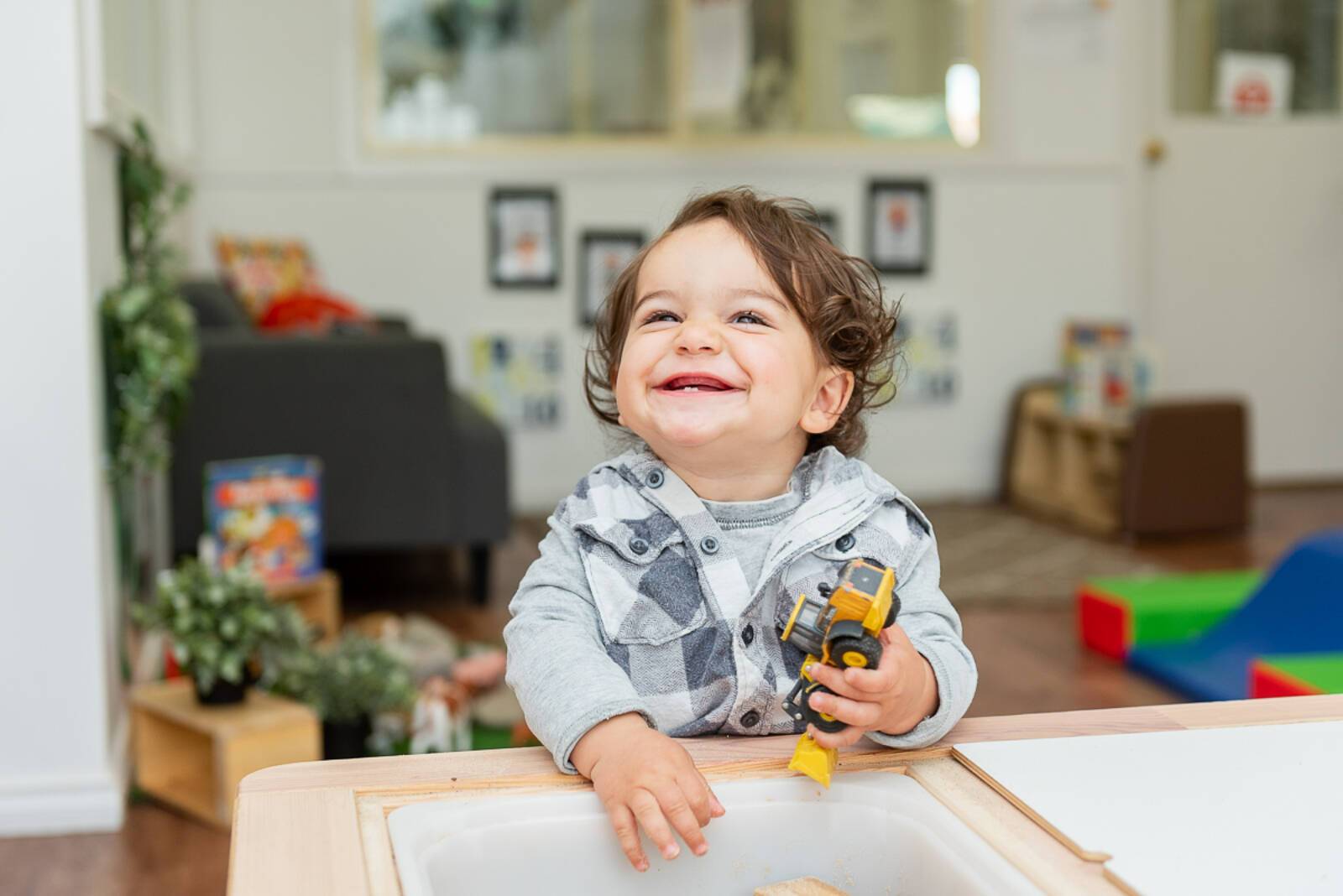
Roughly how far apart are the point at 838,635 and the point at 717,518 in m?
0.23

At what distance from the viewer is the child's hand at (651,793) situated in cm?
63

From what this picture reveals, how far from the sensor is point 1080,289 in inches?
199

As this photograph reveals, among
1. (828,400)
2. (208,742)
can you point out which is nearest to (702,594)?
(828,400)

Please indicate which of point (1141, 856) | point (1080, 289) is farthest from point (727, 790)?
point (1080, 289)

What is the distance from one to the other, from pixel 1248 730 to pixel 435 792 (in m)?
0.40

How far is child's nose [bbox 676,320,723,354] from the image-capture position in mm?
784

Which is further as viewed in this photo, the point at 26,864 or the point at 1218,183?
the point at 1218,183

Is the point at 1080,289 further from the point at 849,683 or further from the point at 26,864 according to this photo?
the point at 849,683

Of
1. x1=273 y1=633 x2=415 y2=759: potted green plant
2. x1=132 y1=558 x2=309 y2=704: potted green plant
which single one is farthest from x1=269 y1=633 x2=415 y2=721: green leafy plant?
x1=132 y1=558 x2=309 y2=704: potted green plant

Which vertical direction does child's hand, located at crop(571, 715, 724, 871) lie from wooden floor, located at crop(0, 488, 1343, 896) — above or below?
above

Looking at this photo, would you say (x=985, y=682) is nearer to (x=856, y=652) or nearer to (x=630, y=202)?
(x=856, y=652)

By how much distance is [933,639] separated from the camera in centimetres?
77

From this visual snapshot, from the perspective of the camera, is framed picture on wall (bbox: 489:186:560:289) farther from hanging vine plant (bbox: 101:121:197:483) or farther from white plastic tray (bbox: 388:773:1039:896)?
white plastic tray (bbox: 388:773:1039:896)

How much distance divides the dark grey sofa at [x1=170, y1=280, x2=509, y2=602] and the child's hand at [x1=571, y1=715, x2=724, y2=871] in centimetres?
260
